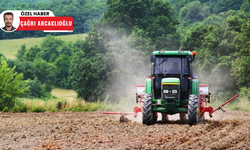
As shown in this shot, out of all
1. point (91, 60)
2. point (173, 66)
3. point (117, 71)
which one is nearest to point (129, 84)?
point (117, 71)

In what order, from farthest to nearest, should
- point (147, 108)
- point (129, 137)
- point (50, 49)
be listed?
point (50, 49)
point (147, 108)
point (129, 137)

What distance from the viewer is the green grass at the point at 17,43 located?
386 ft

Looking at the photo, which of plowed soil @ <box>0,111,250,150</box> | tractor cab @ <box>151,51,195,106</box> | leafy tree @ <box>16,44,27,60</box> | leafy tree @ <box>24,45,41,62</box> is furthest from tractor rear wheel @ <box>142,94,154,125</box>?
leafy tree @ <box>16,44,27,60</box>

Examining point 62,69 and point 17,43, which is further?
point 17,43

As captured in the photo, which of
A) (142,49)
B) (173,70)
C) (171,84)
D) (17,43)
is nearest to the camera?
(171,84)

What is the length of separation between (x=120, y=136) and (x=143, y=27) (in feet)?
166

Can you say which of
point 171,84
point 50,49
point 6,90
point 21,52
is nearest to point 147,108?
point 171,84

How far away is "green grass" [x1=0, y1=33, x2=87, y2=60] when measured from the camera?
386 ft

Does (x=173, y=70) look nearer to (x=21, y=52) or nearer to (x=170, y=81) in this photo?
(x=170, y=81)

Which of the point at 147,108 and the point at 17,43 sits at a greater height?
the point at 17,43

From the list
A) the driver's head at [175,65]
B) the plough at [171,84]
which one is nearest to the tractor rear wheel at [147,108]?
the plough at [171,84]

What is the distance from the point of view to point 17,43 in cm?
12119

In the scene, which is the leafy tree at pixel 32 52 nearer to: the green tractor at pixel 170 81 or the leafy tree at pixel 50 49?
the leafy tree at pixel 50 49

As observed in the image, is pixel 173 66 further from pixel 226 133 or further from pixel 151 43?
pixel 151 43
